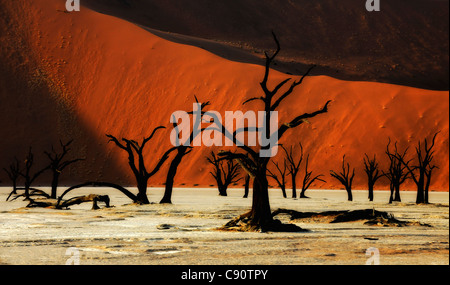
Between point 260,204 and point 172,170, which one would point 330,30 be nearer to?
point 172,170

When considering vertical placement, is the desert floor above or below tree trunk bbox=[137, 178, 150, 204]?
below

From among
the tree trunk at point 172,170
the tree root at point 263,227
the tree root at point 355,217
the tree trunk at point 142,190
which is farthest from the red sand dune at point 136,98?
the tree root at point 263,227

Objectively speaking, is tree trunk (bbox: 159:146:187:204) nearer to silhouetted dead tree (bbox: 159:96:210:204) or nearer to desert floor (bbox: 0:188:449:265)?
silhouetted dead tree (bbox: 159:96:210:204)

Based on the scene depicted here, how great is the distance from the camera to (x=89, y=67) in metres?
85.9

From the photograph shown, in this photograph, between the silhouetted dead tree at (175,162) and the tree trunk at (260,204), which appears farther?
the silhouetted dead tree at (175,162)

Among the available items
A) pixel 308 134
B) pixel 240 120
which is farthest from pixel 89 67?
pixel 308 134

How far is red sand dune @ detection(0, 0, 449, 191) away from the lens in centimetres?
7456

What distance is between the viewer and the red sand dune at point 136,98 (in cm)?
7456

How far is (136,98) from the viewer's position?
82875mm

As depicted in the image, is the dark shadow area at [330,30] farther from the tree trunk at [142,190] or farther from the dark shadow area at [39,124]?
the tree trunk at [142,190]

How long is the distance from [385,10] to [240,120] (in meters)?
84.3

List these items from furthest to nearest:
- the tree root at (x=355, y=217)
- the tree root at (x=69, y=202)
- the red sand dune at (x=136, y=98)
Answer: the red sand dune at (x=136, y=98)
the tree root at (x=69, y=202)
the tree root at (x=355, y=217)

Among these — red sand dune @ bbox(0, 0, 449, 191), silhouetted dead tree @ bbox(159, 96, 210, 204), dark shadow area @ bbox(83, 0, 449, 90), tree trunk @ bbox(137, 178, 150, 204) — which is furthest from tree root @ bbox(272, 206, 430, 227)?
dark shadow area @ bbox(83, 0, 449, 90)
